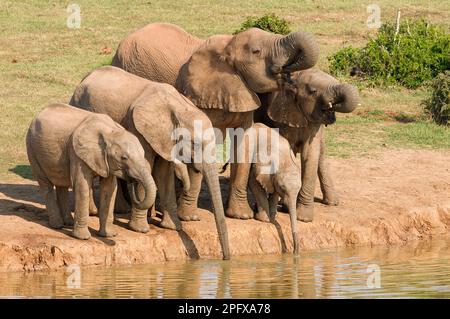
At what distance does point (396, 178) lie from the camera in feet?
57.1

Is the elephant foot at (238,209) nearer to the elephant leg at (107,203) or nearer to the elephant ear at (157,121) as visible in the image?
the elephant ear at (157,121)

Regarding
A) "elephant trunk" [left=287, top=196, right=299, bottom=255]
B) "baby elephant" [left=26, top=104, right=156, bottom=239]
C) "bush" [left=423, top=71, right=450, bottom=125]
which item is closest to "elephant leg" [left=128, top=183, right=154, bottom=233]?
"baby elephant" [left=26, top=104, right=156, bottom=239]

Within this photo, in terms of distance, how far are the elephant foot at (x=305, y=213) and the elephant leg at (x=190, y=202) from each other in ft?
3.99

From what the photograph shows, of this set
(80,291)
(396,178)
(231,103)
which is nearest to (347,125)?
(396,178)

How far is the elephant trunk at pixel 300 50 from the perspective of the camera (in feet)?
45.9

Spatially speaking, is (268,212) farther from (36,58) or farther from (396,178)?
(36,58)

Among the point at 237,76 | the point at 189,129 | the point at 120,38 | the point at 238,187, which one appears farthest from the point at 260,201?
the point at 120,38

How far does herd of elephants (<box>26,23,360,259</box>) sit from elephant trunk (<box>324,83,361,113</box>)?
1cm

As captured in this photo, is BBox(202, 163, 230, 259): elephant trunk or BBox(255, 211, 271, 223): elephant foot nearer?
BBox(202, 163, 230, 259): elephant trunk

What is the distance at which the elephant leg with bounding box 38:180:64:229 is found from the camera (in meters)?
14.0

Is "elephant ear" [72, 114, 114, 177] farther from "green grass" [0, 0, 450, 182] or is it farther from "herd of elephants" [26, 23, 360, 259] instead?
"green grass" [0, 0, 450, 182]

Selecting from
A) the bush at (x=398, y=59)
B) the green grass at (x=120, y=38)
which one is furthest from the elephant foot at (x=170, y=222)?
the bush at (x=398, y=59)

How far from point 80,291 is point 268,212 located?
10.9 feet

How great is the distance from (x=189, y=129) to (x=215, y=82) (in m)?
1.03
